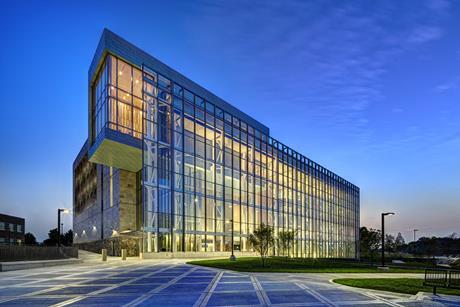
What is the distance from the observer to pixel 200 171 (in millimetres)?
57469

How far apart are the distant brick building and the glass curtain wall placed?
2297 inches

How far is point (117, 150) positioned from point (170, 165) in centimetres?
705

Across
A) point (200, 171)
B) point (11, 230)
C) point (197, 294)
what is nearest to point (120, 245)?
point (200, 171)

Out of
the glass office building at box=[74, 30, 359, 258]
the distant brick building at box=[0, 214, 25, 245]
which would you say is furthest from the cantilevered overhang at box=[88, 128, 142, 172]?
the distant brick building at box=[0, 214, 25, 245]

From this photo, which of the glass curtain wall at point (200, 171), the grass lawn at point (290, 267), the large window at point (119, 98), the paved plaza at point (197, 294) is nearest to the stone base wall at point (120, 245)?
the glass curtain wall at point (200, 171)

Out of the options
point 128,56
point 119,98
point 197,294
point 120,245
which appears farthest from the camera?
point 120,245

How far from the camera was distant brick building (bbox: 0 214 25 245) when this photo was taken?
9594 cm

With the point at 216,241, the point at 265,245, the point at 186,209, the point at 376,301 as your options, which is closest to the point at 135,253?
the point at 186,209

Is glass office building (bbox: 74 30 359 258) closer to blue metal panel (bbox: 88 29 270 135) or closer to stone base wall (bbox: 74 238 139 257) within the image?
blue metal panel (bbox: 88 29 270 135)

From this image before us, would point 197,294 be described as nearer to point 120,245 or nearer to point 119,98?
point 119,98

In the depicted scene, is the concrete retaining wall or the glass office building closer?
the concrete retaining wall

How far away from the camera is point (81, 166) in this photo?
88.4m

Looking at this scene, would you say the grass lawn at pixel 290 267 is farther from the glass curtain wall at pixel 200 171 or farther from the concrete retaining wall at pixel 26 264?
the glass curtain wall at pixel 200 171

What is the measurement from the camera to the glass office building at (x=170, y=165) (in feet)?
157
